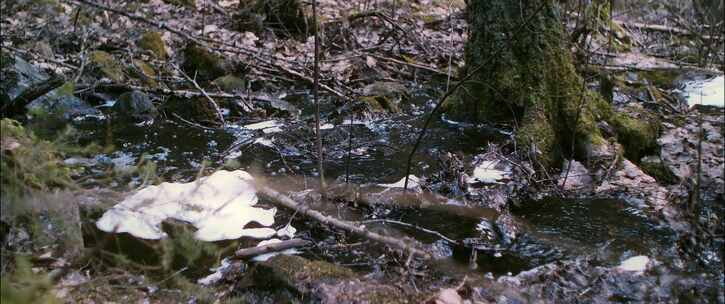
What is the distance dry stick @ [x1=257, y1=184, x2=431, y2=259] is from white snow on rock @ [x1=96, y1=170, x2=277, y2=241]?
88 millimetres

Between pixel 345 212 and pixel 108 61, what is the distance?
423 cm

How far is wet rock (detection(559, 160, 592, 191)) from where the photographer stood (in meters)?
4.12

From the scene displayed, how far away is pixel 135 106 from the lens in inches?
229

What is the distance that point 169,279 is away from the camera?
2896 mm

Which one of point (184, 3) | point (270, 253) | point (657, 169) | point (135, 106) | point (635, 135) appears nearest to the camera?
point (270, 253)

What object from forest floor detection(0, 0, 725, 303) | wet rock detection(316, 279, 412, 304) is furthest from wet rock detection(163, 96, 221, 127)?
wet rock detection(316, 279, 412, 304)

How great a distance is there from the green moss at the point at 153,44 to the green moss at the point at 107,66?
0.99m

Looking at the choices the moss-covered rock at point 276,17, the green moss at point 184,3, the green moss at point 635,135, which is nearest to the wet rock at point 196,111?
the moss-covered rock at point 276,17

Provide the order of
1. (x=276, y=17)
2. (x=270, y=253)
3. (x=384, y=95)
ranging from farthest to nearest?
(x=276, y=17), (x=384, y=95), (x=270, y=253)

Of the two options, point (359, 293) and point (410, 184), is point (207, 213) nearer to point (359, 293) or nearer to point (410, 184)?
point (359, 293)

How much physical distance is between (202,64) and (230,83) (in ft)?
2.89

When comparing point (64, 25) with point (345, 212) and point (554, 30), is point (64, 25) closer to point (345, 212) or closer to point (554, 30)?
point (345, 212)

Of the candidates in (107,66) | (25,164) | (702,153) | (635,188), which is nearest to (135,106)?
(107,66)

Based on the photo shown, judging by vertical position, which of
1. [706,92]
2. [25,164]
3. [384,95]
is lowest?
[384,95]
